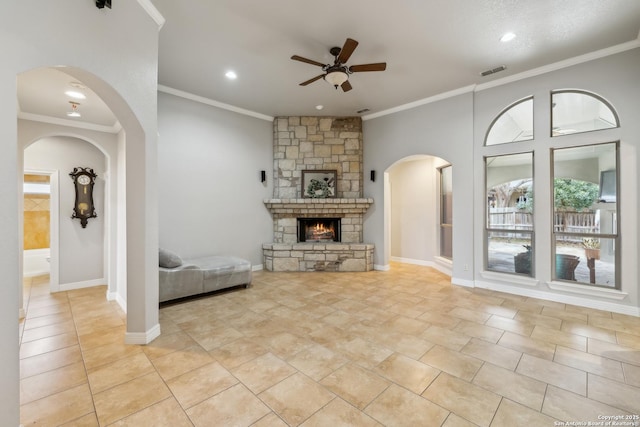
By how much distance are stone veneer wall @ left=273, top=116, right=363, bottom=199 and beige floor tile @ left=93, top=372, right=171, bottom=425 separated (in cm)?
436

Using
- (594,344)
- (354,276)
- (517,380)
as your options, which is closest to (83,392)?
(517,380)

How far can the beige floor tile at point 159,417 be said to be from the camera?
5.56ft

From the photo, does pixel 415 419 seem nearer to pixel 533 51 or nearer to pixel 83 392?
pixel 83 392

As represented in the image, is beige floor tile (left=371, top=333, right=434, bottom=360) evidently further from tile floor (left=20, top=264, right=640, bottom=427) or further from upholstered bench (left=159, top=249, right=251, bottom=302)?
upholstered bench (left=159, top=249, right=251, bottom=302)

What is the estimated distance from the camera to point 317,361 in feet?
7.88

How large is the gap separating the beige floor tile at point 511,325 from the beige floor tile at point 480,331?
0.38ft

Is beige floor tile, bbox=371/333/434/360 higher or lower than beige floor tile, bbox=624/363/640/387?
higher

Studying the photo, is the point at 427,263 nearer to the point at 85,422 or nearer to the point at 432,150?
the point at 432,150

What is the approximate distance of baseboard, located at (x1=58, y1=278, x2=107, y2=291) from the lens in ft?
15.0

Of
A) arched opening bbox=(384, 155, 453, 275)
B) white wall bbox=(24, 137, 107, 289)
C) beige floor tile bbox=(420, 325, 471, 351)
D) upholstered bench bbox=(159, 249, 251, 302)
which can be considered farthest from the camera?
arched opening bbox=(384, 155, 453, 275)

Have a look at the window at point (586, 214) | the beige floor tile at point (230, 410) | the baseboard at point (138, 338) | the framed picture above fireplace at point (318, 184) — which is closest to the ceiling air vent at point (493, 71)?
the window at point (586, 214)

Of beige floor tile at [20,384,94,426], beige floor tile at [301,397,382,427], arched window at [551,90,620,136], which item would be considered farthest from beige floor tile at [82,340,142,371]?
arched window at [551,90,620,136]

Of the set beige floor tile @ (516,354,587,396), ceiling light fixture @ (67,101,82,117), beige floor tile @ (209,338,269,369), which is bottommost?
beige floor tile @ (209,338,269,369)

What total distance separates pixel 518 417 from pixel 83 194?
6422 mm
